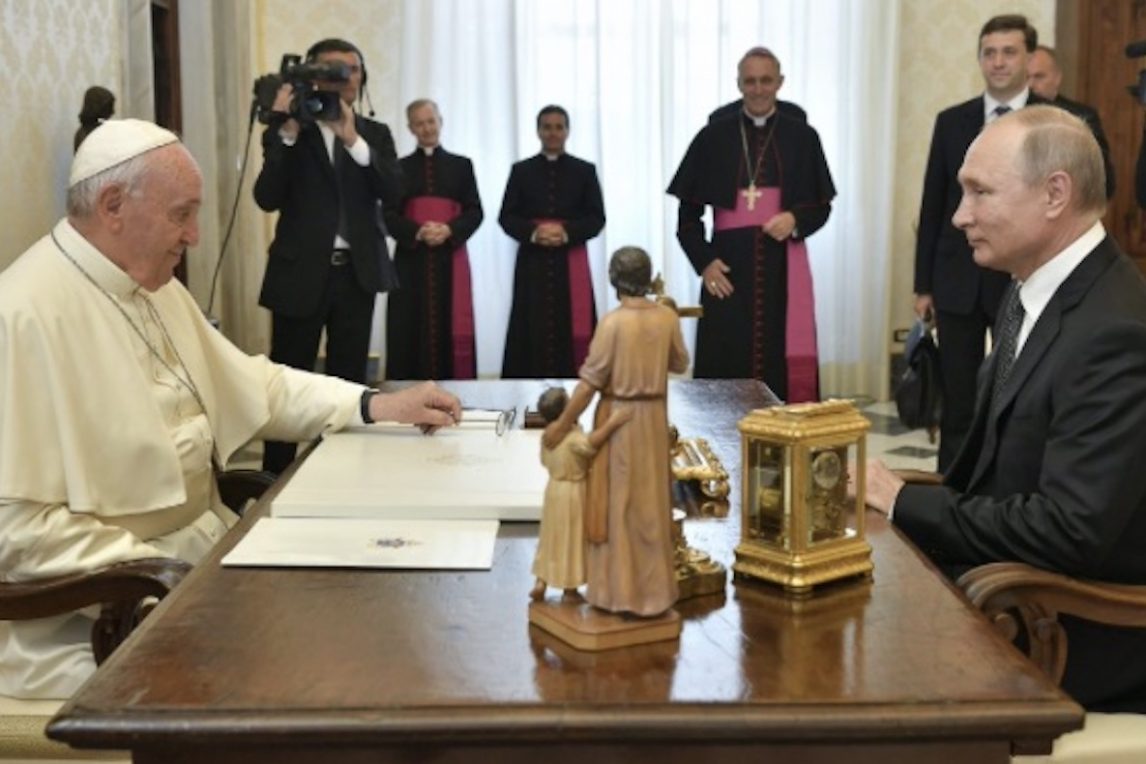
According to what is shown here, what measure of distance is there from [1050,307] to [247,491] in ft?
5.17

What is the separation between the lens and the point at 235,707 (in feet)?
4.90

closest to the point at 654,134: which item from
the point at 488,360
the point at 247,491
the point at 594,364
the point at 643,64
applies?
the point at 643,64

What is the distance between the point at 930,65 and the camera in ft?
29.3

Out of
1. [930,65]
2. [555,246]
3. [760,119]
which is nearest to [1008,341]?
[760,119]

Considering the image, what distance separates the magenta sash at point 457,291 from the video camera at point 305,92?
1964 millimetres

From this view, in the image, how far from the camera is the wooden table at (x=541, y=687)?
148 cm

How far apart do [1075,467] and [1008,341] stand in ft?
1.74

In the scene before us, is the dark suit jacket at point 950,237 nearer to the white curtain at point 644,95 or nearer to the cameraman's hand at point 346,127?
the cameraman's hand at point 346,127

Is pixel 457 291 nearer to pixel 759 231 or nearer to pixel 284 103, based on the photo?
pixel 759 231

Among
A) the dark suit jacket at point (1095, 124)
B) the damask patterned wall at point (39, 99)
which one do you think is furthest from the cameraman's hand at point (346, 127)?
the dark suit jacket at point (1095, 124)

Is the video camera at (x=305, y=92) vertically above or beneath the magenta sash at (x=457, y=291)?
above

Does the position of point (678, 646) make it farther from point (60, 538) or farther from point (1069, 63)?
point (1069, 63)

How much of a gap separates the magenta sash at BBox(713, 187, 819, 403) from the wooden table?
5119 millimetres

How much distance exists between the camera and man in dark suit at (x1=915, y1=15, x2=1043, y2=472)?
218 inches
